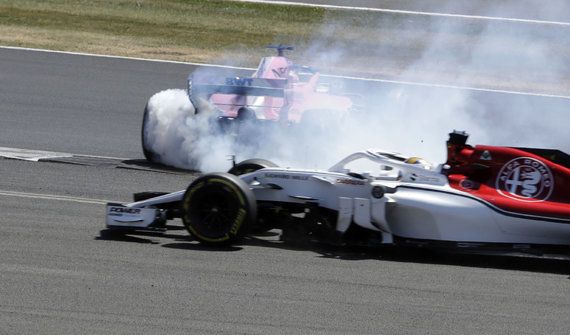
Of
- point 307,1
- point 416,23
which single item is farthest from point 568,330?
point 307,1

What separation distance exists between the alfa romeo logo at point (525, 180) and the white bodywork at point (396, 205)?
0.23 meters

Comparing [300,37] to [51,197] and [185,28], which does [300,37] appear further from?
[51,197]

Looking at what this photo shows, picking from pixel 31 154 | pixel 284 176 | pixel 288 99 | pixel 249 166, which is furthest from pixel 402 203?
pixel 31 154

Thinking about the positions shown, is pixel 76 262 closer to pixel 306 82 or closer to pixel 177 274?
pixel 177 274

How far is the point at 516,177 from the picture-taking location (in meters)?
7.11

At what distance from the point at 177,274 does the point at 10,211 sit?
8.88 feet

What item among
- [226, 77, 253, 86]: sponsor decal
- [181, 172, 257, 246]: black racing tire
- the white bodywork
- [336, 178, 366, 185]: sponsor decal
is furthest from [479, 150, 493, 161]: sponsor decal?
[226, 77, 253, 86]: sponsor decal

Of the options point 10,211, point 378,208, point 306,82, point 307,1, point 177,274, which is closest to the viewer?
point 177,274

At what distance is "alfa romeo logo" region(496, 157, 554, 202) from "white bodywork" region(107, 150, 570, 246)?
0.23m

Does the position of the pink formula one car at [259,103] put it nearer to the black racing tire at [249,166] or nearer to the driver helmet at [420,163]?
the black racing tire at [249,166]

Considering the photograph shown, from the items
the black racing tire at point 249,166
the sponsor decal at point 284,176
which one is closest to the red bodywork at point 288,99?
the black racing tire at point 249,166

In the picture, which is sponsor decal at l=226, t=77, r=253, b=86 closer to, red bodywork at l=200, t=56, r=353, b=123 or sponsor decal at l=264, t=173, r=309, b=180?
red bodywork at l=200, t=56, r=353, b=123

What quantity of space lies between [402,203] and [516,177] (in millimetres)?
949

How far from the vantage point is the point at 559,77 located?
17.7 meters
